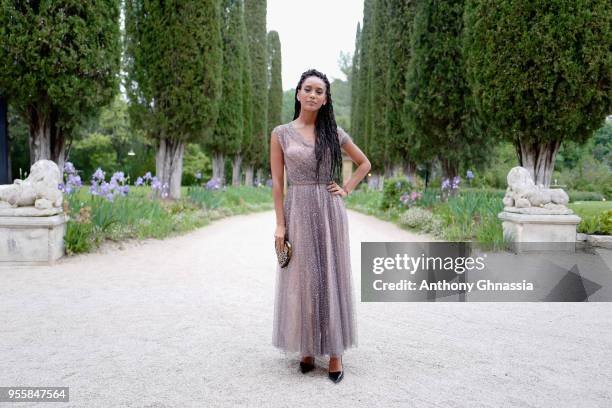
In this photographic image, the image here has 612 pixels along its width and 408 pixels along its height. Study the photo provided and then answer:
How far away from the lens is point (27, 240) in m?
6.43

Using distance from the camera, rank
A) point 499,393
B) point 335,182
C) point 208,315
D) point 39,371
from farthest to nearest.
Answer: point 208,315, point 335,182, point 39,371, point 499,393

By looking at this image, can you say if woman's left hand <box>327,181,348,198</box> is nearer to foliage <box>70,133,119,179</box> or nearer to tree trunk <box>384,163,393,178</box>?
tree trunk <box>384,163,393,178</box>

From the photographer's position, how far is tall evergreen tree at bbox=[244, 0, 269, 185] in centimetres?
2523

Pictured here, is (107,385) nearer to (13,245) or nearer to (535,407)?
(535,407)

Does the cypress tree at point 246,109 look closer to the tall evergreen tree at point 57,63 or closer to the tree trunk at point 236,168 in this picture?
the tree trunk at point 236,168

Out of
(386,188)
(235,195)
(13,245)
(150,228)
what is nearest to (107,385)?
(13,245)

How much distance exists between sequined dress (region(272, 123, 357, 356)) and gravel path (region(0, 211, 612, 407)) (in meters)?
0.25

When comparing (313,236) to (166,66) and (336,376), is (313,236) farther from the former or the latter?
(166,66)

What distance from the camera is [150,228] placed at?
29.9ft

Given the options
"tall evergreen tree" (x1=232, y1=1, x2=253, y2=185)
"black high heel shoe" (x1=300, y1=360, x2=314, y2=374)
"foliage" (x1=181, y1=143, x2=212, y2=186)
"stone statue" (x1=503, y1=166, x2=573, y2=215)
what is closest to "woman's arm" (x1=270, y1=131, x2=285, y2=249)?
"black high heel shoe" (x1=300, y1=360, x2=314, y2=374)

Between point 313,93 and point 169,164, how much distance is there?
10.4 meters

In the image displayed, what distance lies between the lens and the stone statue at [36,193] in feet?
21.2

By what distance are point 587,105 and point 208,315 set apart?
25.7 ft

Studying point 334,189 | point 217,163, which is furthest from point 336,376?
point 217,163
